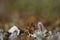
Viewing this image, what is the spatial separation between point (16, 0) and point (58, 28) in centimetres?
50

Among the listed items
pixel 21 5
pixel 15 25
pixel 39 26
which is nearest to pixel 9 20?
pixel 15 25

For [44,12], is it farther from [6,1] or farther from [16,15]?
[6,1]

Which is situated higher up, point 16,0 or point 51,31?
point 16,0

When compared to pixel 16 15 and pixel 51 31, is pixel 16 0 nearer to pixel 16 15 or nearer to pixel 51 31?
pixel 16 15

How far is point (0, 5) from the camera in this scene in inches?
54.4

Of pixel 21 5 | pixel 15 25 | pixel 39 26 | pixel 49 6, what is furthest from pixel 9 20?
pixel 49 6

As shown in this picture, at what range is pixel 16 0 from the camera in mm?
1396

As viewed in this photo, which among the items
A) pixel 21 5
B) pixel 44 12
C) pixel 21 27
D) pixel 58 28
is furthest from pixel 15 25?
pixel 58 28

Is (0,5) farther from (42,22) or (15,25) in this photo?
(42,22)

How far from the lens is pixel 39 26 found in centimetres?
139

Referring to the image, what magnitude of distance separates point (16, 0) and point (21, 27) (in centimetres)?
27

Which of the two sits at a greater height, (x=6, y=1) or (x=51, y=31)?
(x=6, y=1)

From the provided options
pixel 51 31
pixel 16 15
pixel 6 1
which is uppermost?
pixel 6 1

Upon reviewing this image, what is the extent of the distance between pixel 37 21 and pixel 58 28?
8.6 inches
